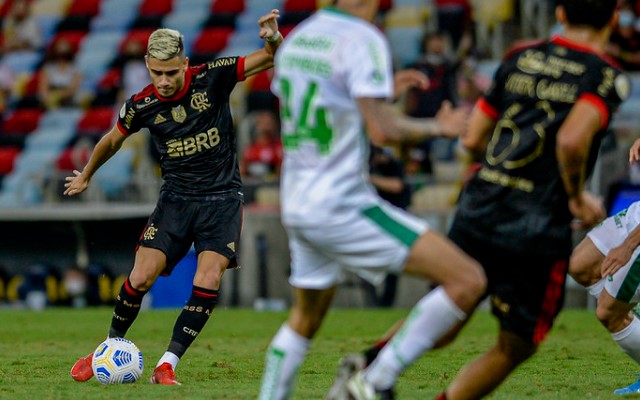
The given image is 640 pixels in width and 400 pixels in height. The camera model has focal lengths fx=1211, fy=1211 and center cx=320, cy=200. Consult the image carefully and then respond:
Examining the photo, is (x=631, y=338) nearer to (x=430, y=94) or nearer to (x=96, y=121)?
(x=430, y=94)

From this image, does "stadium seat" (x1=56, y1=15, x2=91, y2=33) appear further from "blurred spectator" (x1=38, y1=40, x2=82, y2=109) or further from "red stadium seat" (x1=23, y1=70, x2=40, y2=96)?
"blurred spectator" (x1=38, y1=40, x2=82, y2=109)

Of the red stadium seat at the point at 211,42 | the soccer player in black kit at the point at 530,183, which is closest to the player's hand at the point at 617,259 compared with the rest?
the soccer player in black kit at the point at 530,183

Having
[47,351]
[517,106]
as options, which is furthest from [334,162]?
[47,351]

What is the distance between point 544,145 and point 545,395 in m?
2.20

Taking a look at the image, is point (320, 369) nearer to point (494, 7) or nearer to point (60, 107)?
point (494, 7)

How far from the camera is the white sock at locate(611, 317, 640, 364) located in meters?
7.61

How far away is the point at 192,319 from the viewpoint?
8.51 m

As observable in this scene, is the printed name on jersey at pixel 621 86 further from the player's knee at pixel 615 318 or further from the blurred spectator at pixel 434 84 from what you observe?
the blurred spectator at pixel 434 84

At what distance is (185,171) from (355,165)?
352cm

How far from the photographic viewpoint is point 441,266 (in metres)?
5.53

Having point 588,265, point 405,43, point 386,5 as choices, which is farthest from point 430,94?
point 588,265

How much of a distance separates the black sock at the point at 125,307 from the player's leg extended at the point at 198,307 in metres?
0.33

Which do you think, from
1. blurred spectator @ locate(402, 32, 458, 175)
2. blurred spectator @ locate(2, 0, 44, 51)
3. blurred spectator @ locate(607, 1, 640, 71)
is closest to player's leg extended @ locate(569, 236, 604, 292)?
blurred spectator @ locate(402, 32, 458, 175)

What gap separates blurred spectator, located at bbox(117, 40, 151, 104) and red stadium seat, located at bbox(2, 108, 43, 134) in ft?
5.76
